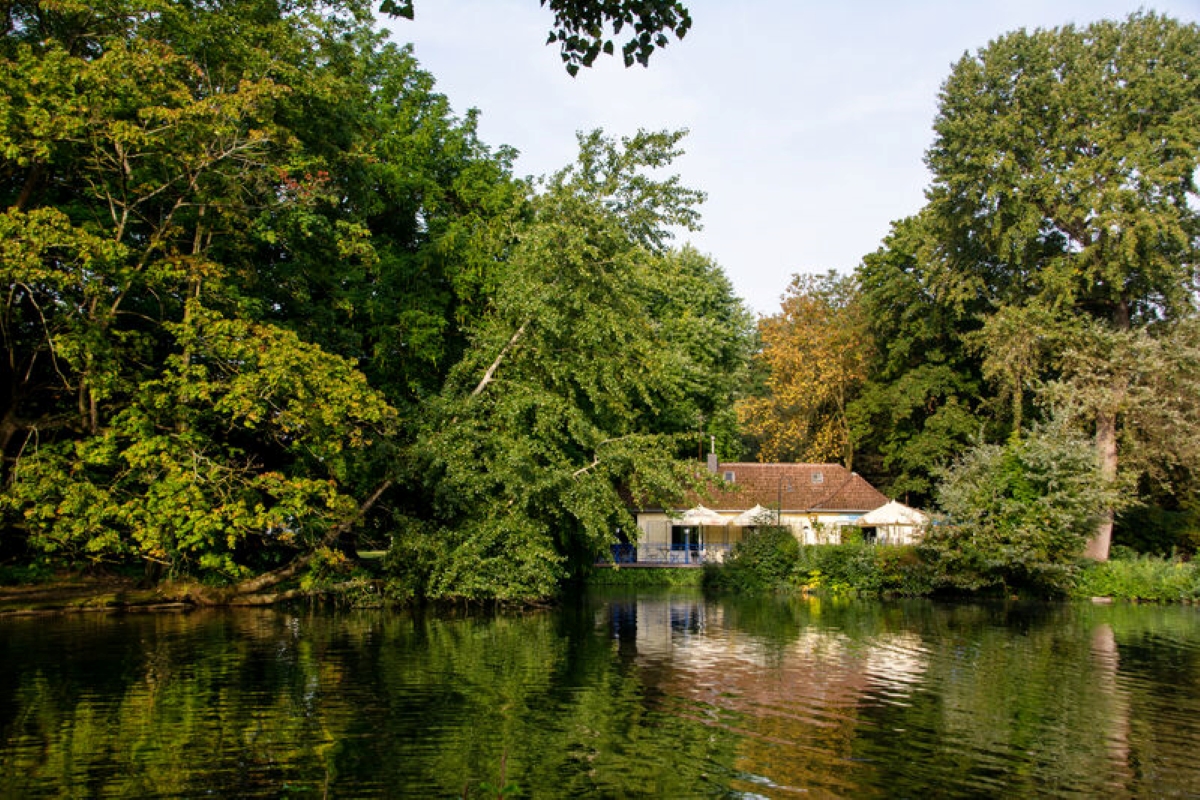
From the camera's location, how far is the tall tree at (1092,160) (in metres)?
35.8

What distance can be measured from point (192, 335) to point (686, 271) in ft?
94.0

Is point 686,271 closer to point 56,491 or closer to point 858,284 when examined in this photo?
point 858,284

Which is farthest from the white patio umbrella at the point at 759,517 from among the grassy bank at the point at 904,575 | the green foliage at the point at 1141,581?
the green foliage at the point at 1141,581

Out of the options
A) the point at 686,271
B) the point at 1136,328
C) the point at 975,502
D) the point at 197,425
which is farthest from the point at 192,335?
the point at 1136,328

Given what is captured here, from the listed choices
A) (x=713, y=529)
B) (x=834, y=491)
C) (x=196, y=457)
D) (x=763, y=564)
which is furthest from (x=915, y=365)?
(x=196, y=457)

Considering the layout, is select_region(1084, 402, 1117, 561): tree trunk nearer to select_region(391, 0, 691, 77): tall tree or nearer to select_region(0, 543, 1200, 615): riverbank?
select_region(0, 543, 1200, 615): riverbank

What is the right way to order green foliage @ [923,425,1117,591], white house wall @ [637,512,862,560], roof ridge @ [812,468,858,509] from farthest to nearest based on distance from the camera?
1. roof ridge @ [812,468,858,509]
2. white house wall @ [637,512,862,560]
3. green foliage @ [923,425,1117,591]

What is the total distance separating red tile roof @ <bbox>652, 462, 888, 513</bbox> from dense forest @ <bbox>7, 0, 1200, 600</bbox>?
32.3 feet

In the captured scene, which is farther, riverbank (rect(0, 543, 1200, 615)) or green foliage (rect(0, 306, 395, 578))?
riverbank (rect(0, 543, 1200, 615))

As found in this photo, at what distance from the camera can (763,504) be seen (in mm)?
45875

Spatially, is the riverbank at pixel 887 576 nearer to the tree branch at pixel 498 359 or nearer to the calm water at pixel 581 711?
the tree branch at pixel 498 359

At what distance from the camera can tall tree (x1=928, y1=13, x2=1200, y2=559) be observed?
117ft

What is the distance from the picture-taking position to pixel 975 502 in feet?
101

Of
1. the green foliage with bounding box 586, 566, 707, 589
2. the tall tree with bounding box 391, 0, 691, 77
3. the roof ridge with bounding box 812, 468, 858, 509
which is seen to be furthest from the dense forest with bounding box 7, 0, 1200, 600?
the roof ridge with bounding box 812, 468, 858, 509
